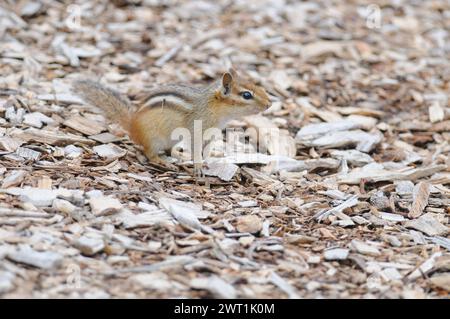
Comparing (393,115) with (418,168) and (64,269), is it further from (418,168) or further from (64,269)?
(64,269)

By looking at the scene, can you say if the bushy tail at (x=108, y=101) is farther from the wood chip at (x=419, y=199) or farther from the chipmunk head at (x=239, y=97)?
the wood chip at (x=419, y=199)

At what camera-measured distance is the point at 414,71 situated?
684 centimetres

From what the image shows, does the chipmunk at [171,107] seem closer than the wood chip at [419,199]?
No

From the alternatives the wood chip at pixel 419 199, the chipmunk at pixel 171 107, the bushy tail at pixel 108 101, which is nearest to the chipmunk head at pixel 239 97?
the chipmunk at pixel 171 107

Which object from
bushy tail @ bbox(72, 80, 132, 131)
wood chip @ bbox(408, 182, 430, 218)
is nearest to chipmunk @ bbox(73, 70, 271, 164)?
bushy tail @ bbox(72, 80, 132, 131)

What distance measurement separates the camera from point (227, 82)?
4.98 meters

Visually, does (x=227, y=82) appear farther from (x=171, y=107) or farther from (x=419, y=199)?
(x=419, y=199)

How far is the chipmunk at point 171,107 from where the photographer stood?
16.0 ft

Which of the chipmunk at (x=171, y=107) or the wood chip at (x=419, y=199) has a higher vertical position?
the chipmunk at (x=171, y=107)

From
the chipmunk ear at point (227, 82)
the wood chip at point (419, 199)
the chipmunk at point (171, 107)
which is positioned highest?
the chipmunk ear at point (227, 82)

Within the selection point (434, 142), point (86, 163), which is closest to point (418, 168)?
point (434, 142)

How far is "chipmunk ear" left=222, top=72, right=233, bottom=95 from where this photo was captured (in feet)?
16.1

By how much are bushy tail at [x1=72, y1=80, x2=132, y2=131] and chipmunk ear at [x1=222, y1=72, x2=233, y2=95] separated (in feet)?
2.38

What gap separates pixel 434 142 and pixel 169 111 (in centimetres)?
229
